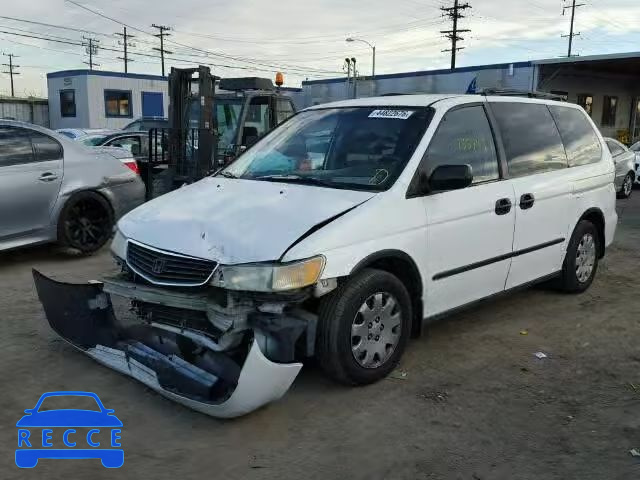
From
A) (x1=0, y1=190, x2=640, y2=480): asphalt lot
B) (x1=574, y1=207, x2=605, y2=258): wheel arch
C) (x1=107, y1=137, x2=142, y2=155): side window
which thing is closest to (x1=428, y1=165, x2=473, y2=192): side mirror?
(x1=0, y1=190, x2=640, y2=480): asphalt lot

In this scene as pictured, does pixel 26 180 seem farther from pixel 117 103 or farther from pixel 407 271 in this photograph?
pixel 117 103

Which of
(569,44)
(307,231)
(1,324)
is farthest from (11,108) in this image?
(569,44)

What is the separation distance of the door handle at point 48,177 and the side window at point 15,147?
0.20m

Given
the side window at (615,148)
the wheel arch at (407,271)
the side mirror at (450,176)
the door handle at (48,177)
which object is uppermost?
the side mirror at (450,176)

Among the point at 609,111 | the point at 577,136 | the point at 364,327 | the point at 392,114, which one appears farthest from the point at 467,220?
the point at 609,111

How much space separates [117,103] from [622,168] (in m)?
29.4

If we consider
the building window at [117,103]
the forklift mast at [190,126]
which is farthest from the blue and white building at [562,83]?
the forklift mast at [190,126]

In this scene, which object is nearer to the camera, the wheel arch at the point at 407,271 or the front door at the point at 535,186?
the wheel arch at the point at 407,271

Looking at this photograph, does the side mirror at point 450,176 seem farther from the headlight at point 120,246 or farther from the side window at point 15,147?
the side window at point 15,147

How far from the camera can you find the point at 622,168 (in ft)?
46.2

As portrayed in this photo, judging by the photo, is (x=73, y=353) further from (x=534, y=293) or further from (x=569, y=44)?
(x=569, y=44)

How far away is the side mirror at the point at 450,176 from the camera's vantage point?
13.5 feet

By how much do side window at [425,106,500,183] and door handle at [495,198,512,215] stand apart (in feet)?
0.62

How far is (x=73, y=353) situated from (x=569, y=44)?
7101cm
